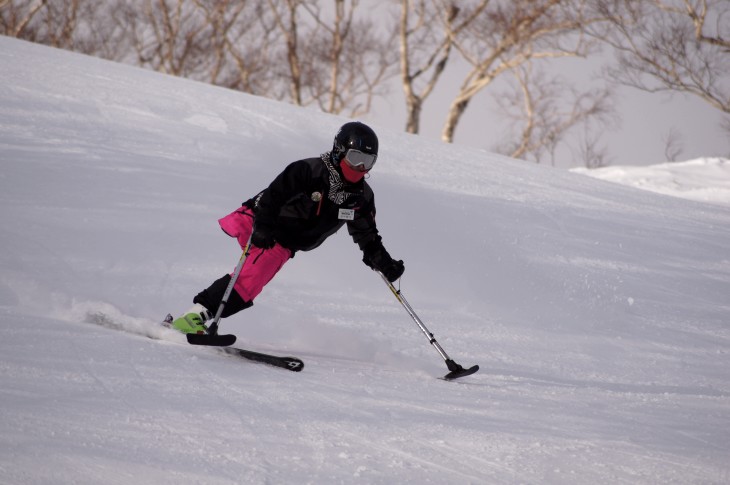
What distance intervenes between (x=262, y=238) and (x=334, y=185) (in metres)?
0.53

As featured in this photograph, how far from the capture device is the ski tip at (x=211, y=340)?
3.39 m

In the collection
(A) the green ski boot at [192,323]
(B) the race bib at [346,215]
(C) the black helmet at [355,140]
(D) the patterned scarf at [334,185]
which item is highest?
(C) the black helmet at [355,140]

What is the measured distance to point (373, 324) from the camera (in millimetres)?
5020

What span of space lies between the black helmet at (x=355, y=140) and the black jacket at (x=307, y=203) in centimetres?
13

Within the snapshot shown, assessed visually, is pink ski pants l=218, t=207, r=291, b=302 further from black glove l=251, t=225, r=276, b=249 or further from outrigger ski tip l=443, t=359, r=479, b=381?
outrigger ski tip l=443, t=359, r=479, b=381

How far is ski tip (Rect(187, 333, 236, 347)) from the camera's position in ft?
11.1

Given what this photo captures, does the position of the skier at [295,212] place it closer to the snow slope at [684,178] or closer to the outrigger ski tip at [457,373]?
the outrigger ski tip at [457,373]

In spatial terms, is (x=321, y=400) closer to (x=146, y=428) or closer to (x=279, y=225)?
(x=146, y=428)

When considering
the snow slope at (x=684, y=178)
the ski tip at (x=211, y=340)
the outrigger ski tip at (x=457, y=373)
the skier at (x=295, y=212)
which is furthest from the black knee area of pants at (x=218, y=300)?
the snow slope at (x=684, y=178)

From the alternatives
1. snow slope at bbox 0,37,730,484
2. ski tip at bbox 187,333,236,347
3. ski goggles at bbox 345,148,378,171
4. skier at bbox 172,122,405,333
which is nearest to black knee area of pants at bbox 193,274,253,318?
skier at bbox 172,122,405,333

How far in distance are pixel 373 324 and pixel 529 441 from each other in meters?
2.42

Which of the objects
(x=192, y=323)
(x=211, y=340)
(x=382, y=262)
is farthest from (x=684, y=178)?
(x=211, y=340)

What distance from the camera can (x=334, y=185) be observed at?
12.9 feet

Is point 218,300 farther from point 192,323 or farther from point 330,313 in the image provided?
point 330,313
